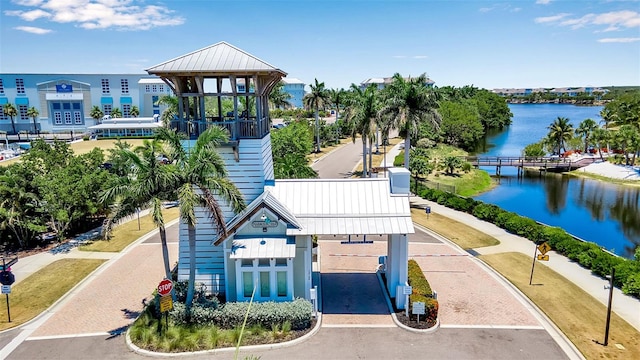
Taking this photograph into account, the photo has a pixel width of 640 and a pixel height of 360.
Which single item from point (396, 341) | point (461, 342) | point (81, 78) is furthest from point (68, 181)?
point (81, 78)

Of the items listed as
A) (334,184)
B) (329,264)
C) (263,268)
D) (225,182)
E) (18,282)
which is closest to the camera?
(225,182)

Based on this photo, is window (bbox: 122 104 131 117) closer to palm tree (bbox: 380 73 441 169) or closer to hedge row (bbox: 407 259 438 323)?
palm tree (bbox: 380 73 441 169)

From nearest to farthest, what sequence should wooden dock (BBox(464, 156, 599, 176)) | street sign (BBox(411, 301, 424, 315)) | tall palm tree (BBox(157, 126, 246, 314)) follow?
tall palm tree (BBox(157, 126, 246, 314)), street sign (BBox(411, 301, 424, 315)), wooden dock (BBox(464, 156, 599, 176))

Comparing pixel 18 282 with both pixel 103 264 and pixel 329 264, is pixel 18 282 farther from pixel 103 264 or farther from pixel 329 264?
pixel 329 264

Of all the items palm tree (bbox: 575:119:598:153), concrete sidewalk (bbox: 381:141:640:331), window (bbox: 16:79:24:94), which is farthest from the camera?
window (bbox: 16:79:24:94)

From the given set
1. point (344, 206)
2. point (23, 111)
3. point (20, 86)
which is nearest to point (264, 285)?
point (344, 206)

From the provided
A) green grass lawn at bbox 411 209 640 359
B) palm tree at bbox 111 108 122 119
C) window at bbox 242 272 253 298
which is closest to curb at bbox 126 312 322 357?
window at bbox 242 272 253 298
